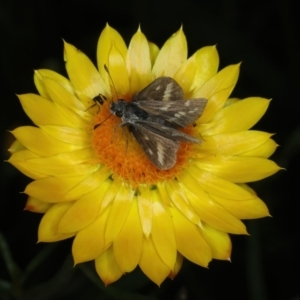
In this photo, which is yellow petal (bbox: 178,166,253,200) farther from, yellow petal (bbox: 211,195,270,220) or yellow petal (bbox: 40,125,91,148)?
yellow petal (bbox: 40,125,91,148)

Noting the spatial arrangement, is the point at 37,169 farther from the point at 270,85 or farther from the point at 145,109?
the point at 270,85

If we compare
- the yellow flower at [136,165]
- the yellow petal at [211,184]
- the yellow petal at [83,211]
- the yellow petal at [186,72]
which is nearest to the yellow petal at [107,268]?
the yellow flower at [136,165]

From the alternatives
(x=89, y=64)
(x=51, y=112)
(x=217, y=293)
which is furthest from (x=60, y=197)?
(x=217, y=293)

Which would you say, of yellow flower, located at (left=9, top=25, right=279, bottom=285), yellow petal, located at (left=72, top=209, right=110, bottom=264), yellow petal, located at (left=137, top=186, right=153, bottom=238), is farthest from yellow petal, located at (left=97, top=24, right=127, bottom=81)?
yellow petal, located at (left=72, top=209, right=110, bottom=264)

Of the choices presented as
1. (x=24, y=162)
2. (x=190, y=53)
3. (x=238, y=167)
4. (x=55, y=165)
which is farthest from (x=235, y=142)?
(x=190, y=53)

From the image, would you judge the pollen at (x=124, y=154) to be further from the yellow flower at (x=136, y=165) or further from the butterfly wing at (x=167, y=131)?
the butterfly wing at (x=167, y=131)

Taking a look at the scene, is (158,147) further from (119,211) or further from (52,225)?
(52,225)
